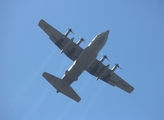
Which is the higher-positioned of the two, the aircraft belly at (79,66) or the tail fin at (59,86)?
the aircraft belly at (79,66)

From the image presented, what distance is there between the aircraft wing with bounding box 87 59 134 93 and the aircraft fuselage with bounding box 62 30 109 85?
10.3 ft

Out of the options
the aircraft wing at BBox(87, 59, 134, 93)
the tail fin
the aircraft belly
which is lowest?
the tail fin

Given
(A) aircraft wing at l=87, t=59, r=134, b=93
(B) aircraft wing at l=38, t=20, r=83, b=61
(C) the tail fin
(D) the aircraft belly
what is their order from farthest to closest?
(A) aircraft wing at l=87, t=59, r=134, b=93 → (C) the tail fin → (B) aircraft wing at l=38, t=20, r=83, b=61 → (D) the aircraft belly

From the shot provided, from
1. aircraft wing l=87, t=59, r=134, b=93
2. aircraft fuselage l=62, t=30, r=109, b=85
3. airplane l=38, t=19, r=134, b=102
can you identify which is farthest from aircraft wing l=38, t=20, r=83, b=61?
aircraft wing l=87, t=59, r=134, b=93

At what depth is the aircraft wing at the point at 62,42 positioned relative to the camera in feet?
159

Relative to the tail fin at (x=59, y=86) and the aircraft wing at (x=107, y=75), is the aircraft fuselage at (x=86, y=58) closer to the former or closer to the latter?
the tail fin at (x=59, y=86)

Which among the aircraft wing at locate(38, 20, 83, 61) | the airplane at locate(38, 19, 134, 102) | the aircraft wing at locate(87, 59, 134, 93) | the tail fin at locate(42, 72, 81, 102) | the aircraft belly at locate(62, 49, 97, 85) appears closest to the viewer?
the airplane at locate(38, 19, 134, 102)

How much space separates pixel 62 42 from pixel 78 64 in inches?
212

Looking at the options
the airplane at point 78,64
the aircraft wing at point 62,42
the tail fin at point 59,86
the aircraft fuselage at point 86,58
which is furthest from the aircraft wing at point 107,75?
the tail fin at point 59,86

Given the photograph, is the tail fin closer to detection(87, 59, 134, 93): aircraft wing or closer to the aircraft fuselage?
the aircraft fuselage

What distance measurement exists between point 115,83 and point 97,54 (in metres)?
8.93

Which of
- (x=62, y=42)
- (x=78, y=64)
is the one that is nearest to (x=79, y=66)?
(x=78, y=64)

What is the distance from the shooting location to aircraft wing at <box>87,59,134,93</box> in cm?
5116

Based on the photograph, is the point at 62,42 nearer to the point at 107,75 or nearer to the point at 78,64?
the point at 78,64
